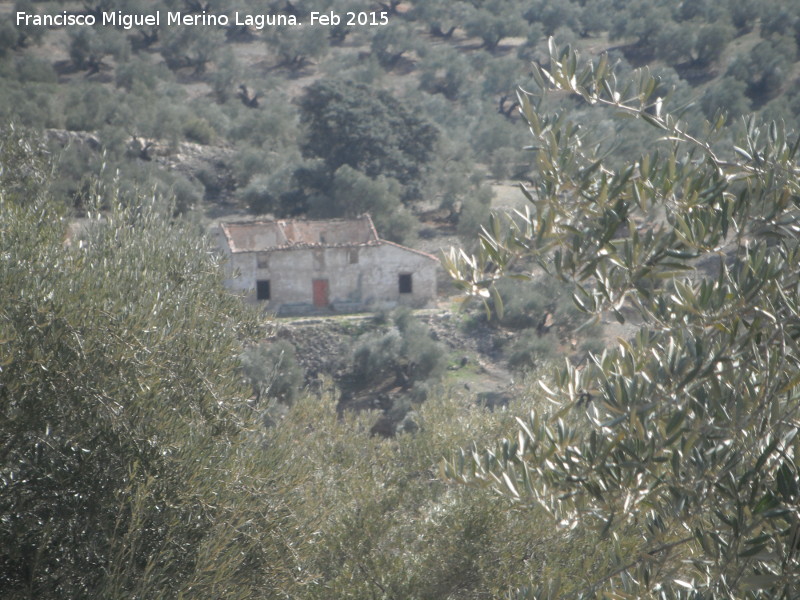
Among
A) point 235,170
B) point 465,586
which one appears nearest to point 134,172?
point 235,170

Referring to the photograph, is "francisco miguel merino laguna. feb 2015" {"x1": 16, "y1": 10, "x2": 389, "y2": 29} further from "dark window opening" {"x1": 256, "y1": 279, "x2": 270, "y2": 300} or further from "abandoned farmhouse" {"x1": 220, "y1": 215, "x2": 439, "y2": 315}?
"dark window opening" {"x1": 256, "y1": 279, "x2": 270, "y2": 300}

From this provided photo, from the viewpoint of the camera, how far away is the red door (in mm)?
35250

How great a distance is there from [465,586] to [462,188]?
130 feet

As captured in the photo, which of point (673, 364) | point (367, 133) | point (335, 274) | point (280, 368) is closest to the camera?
point (673, 364)

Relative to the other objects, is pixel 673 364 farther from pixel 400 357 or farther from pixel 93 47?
pixel 93 47

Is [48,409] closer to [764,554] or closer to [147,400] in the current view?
[147,400]

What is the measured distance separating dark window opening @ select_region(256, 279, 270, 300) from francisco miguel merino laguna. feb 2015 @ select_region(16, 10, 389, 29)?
34.2 m

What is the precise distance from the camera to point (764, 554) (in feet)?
9.57

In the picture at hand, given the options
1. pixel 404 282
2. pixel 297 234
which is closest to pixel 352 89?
pixel 297 234

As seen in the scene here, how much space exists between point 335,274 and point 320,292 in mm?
1003

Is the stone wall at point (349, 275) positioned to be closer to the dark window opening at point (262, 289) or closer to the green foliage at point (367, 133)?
the dark window opening at point (262, 289)

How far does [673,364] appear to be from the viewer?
326 cm

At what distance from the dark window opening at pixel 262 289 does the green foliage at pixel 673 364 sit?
101 feet

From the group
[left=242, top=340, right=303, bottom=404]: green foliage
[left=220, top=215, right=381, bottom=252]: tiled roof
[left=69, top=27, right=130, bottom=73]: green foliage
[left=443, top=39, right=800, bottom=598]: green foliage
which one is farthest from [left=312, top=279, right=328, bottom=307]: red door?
[left=69, top=27, right=130, bottom=73]: green foliage
